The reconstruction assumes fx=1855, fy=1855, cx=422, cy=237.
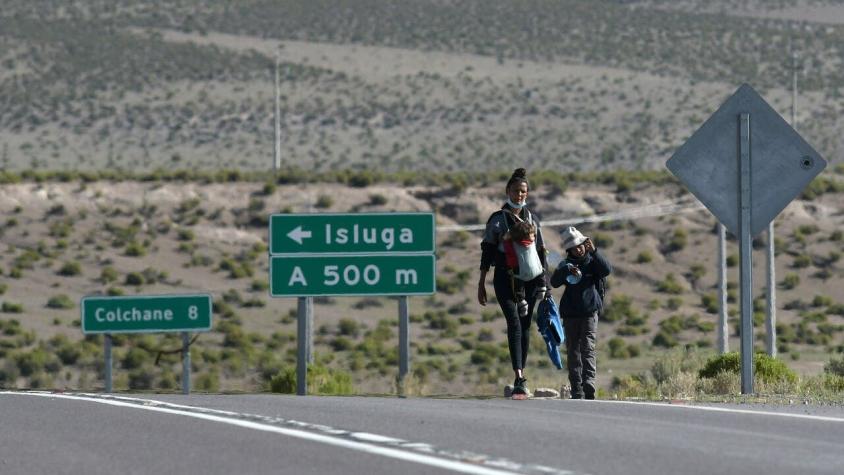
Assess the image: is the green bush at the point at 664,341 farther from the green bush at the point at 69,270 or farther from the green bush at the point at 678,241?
the green bush at the point at 69,270

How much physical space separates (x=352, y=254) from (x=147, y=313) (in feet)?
23.9

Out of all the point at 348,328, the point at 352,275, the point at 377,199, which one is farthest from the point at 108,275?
the point at 352,275

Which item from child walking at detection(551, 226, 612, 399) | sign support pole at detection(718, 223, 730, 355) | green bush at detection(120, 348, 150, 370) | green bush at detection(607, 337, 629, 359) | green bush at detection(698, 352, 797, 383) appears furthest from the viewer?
green bush at detection(607, 337, 629, 359)

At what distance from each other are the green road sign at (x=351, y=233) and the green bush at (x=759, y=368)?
12.5 feet

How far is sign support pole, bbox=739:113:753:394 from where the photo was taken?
1572cm

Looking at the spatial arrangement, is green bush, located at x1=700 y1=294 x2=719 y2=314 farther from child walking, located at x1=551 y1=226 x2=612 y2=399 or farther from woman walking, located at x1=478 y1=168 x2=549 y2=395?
woman walking, located at x1=478 y1=168 x2=549 y2=395

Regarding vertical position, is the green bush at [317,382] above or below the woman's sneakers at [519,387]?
below

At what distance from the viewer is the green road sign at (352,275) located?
2119 centimetres

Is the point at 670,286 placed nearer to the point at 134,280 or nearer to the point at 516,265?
the point at 134,280


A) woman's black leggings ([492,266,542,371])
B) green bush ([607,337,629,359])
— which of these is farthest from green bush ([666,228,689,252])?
woman's black leggings ([492,266,542,371])

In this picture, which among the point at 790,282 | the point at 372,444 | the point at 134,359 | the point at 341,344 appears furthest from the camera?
the point at 790,282

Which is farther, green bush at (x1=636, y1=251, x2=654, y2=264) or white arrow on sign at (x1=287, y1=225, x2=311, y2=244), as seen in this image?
green bush at (x1=636, y1=251, x2=654, y2=264)

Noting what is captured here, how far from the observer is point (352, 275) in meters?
21.5

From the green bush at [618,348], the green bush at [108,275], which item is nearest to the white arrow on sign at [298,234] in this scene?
the green bush at [618,348]
